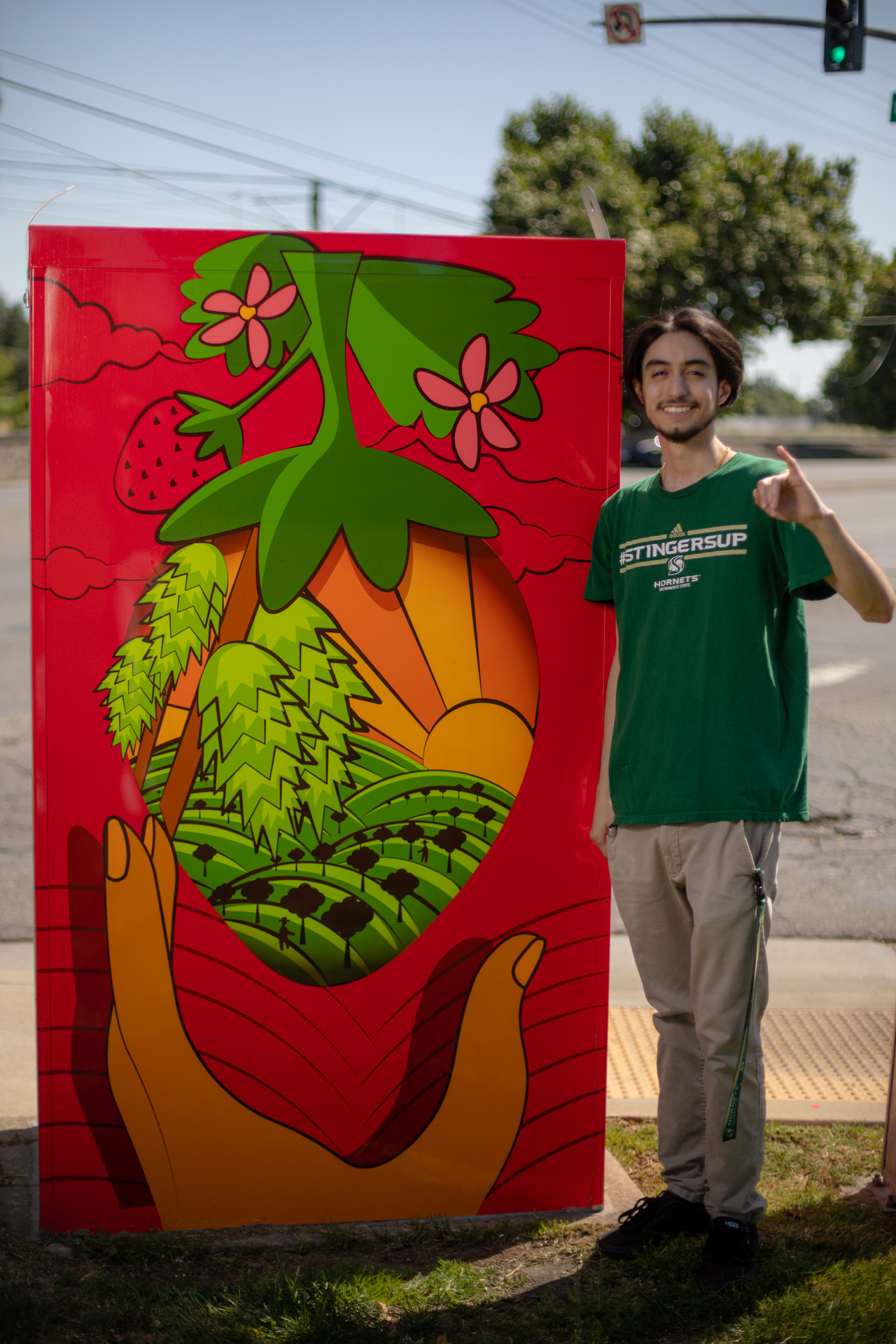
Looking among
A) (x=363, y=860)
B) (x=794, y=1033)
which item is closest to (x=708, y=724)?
(x=363, y=860)

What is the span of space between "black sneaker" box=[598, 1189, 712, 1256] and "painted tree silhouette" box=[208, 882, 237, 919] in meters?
1.18

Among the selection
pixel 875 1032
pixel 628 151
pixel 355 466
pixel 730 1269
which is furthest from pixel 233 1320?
pixel 628 151

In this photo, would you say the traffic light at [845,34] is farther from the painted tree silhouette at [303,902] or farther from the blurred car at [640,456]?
the blurred car at [640,456]

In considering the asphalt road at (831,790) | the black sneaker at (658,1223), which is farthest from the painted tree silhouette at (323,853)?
the asphalt road at (831,790)

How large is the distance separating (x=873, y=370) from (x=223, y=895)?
28.1 m

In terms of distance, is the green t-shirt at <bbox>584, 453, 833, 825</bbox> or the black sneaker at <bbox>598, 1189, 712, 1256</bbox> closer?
the green t-shirt at <bbox>584, 453, 833, 825</bbox>

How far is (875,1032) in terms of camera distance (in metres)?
3.88

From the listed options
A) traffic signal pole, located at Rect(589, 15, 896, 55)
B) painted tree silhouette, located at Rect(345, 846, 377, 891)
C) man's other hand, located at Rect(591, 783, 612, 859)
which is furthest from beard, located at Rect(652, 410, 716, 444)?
traffic signal pole, located at Rect(589, 15, 896, 55)

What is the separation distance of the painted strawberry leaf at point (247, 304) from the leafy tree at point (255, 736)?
0.67 meters

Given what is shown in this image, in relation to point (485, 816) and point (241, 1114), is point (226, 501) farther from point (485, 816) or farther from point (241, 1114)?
point (241, 1114)

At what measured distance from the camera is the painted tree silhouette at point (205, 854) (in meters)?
2.55

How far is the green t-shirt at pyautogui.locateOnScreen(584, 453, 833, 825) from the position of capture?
230cm

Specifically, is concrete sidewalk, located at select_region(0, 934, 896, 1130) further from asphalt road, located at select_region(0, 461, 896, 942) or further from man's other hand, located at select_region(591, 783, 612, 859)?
man's other hand, located at select_region(591, 783, 612, 859)

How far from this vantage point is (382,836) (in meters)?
2.61
